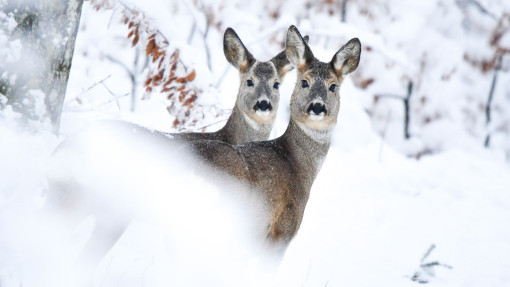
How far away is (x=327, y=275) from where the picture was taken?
517 centimetres

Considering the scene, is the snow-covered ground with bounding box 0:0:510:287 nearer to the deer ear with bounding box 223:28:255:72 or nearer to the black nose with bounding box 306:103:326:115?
the deer ear with bounding box 223:28:255:72

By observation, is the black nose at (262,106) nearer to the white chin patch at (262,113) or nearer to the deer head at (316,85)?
the white chin patch at (262,113)

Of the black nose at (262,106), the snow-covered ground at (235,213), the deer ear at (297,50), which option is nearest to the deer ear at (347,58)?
the deer ear at (297,50)

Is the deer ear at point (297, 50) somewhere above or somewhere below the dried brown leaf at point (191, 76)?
above

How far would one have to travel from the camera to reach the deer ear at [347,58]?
5.02m

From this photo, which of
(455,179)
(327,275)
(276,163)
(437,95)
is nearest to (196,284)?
(276,163)

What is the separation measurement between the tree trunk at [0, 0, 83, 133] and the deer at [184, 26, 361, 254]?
154 centimetres

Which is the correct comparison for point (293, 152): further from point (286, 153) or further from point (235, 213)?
point (235, 213)

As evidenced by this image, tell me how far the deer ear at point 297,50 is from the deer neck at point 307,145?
0.49 metres

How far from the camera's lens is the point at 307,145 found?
16.3 ft

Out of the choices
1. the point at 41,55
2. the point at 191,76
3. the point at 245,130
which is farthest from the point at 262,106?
the point at 41,55

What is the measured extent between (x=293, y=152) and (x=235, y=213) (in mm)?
1171

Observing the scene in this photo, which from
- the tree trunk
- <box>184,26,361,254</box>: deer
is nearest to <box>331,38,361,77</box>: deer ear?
<box>184,26,361,254</box>: deer

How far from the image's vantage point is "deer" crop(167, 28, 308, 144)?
6.01 metres
